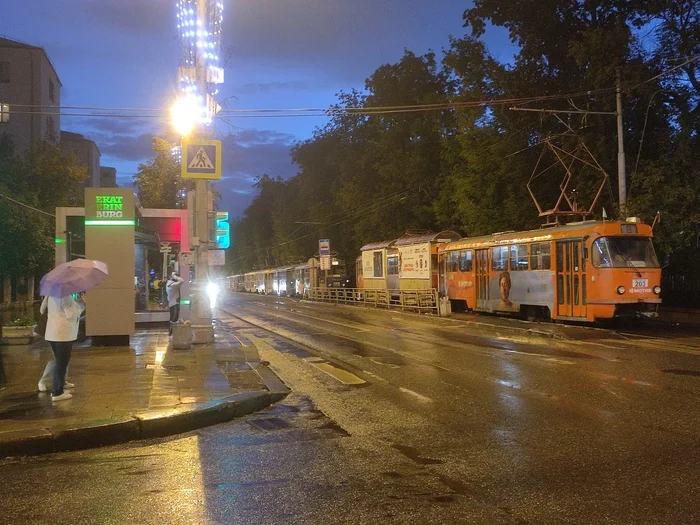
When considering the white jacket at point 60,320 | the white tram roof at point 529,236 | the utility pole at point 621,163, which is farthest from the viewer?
the utility pole at point 621,163

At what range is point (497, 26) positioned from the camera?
1180 inches

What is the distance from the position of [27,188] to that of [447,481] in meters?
36.9

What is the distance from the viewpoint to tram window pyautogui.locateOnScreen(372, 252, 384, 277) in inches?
1501

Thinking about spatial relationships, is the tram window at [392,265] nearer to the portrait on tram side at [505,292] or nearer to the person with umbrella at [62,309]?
the portrait on tram side at [505,292]

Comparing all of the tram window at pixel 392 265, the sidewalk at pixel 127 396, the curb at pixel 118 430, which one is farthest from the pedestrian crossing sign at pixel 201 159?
the tram window at pixel 392 265

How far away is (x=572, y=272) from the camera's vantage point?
20.5 metres

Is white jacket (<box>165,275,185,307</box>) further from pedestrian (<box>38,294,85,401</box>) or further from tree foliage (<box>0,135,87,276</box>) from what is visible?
tree foliage (<box>0,135,87,276</box>)

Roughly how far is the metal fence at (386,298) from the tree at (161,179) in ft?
39.4

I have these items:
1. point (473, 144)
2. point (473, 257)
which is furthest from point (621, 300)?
point (473, 144)

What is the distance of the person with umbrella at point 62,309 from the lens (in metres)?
8.89

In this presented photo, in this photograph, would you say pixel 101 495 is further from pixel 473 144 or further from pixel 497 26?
pixel 473 144

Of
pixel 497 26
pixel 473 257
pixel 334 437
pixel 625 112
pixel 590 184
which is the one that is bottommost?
pixel 334 437

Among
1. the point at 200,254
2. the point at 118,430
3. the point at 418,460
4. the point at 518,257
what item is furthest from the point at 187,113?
the point at 518,257

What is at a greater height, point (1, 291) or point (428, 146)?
point (428, 146)
